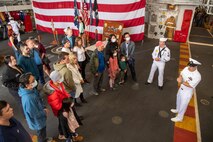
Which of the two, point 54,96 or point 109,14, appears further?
point 109,14

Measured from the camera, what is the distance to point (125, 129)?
3371mm

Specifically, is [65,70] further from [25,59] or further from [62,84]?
[25,59]

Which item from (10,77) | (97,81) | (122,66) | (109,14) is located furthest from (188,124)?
(109,14)

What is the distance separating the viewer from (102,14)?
8.19 m

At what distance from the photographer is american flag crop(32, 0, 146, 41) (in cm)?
762

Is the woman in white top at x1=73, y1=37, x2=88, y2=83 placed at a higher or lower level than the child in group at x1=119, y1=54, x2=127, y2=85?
higher

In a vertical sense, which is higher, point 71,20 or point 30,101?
point 71,20

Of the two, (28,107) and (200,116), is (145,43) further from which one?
(28,107)

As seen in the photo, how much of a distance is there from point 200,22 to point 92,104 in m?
14.2

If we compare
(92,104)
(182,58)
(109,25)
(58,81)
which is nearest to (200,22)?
(182,58)

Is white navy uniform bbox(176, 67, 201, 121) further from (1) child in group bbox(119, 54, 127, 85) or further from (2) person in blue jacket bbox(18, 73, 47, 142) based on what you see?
(2) person in blue jacket bbox(18, 73, 47, 142)

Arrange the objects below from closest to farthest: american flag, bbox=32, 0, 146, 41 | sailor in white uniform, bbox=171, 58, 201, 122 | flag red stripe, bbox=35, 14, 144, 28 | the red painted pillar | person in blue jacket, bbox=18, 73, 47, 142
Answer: person in blue jacket, bbox=18, 73, 47, 142
sailor in white uniform, bbox=171, 58, 201, 122
american flag, bbox=32, 0, 146, 41
flag red stripe, bbox=35, 14, 144, 28
the red painted pillar

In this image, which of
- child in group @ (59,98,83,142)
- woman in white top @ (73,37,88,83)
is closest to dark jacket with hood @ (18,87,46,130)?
child in group @ (59,98,83,142)

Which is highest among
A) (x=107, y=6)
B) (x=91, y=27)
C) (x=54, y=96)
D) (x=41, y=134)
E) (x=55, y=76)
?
(x=107, y=6)
